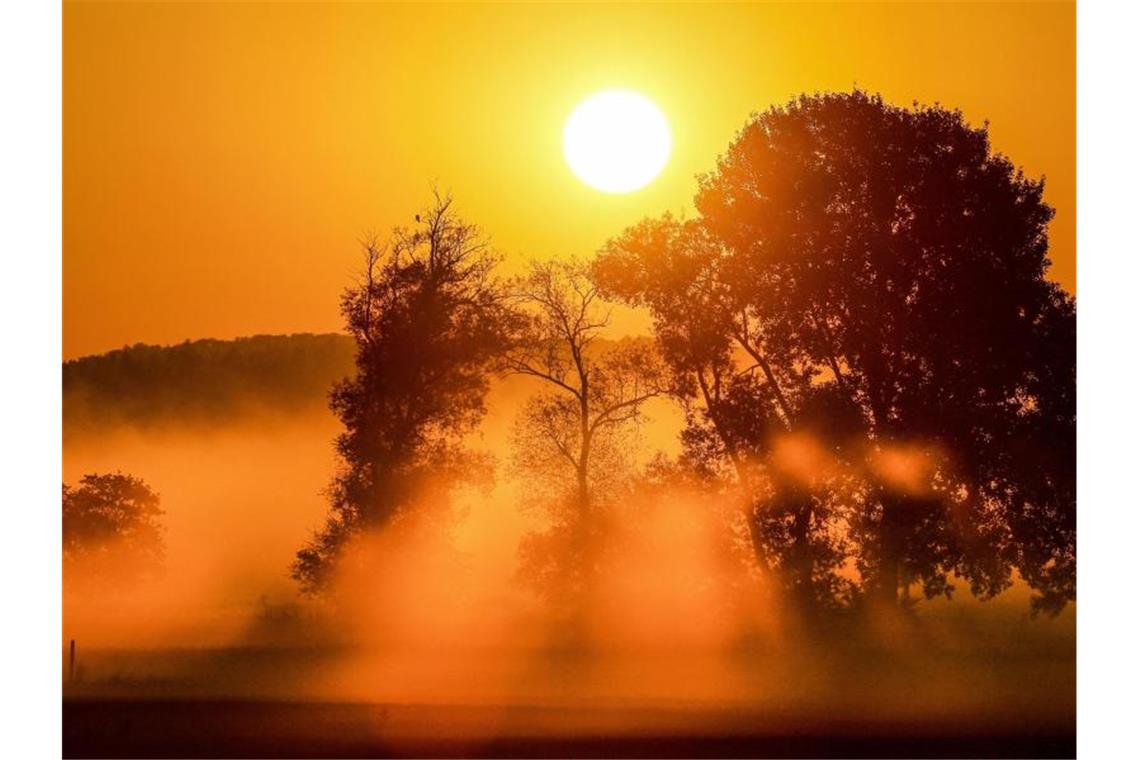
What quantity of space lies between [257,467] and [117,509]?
2.69 meters

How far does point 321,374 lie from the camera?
2777cm

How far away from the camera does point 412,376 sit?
1095 inches

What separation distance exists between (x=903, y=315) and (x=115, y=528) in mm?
14064

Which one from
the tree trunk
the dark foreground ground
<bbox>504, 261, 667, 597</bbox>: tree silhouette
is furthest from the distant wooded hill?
the tree trunk

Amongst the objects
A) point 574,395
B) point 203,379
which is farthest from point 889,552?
point 203,379

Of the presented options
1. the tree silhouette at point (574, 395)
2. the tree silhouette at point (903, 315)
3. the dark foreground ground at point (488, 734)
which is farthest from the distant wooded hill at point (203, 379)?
the tree silhouette at point (903, 315)

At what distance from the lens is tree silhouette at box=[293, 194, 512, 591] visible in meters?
27.0

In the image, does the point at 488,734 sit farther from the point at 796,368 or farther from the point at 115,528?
the point at 796,368

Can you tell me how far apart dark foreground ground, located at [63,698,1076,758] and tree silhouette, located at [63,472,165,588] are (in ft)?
11.0

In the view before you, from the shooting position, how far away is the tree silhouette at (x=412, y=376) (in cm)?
2698

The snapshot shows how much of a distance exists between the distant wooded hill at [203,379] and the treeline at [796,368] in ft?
2.13

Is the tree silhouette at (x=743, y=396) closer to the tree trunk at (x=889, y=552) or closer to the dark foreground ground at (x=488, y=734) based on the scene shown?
the tree trunk at (x=889, y=552)
